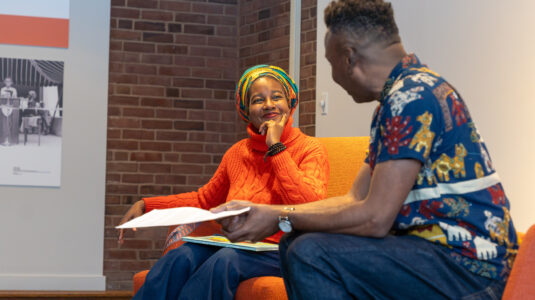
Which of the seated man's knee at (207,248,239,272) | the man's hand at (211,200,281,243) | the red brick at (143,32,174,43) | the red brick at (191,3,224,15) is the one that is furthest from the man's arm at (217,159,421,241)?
the red brick at (191,3,224,15)

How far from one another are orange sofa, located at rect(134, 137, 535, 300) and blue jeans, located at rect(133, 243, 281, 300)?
58 mm

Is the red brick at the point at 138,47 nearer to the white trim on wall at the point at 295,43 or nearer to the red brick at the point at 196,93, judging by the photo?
the red brick at the point at 196,93

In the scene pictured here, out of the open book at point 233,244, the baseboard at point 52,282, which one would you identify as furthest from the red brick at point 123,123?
the open book at point 233,244

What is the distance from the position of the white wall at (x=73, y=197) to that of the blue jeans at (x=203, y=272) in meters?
2.78

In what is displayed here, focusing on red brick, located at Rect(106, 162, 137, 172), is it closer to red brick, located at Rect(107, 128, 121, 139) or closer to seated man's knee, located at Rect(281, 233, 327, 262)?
red brick, located at Rect(107, 128, 121, 139)

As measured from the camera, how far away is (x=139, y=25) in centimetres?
514

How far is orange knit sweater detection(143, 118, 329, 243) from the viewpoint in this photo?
8.19ft

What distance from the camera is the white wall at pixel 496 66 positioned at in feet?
8.65

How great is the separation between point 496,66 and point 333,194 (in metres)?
0.86

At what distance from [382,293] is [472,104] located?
1.59 metres

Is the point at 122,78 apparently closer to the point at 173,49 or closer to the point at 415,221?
the point at 173,49

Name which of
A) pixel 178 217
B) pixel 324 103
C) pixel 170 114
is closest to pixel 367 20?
pixel 178 217

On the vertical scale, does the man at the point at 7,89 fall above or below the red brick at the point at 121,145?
above

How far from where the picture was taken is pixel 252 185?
274cm
